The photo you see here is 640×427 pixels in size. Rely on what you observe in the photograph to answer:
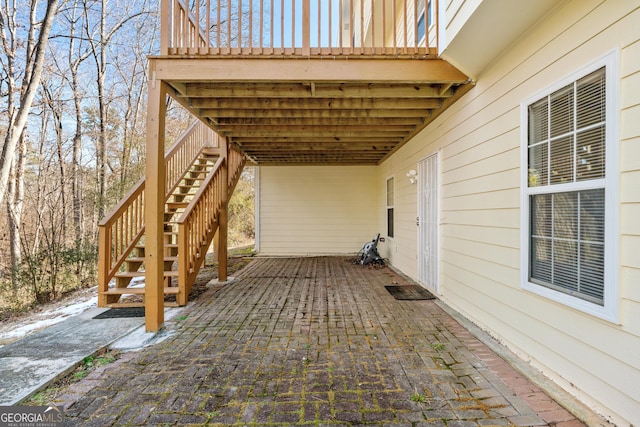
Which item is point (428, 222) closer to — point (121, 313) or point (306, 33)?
point (306, 33)

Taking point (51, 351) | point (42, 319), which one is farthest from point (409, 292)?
point (42, 319)

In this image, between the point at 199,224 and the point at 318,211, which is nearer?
the point at 199,224

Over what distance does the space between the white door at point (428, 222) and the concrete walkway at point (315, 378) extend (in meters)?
0.94

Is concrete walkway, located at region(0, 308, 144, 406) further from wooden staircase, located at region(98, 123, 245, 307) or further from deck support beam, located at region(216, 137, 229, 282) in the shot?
deck support beam, located at region(216, 137, 229, 282)

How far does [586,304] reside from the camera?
185 cm

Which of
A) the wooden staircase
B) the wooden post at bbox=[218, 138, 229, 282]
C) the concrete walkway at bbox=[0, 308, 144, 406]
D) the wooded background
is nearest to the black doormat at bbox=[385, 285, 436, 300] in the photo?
the wooden post at bbox=[218, 138, 229, 282]

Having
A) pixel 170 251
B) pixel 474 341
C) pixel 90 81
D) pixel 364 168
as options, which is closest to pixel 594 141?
pixel 474 341

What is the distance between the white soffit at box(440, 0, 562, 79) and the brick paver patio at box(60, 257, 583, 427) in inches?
108

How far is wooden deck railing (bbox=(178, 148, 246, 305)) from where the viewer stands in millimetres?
3955

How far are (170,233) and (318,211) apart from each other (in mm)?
4602

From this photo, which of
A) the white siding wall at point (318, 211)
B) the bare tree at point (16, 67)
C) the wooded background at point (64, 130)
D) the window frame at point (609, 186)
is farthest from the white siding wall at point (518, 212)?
the bare tree at point (16, 67)

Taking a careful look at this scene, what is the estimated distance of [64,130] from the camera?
816cm

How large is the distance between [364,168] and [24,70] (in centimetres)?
844

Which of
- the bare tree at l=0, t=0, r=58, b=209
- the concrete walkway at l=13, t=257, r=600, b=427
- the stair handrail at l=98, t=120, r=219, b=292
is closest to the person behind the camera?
the concrete walkway at l=13, t=257, r=600, b=427
